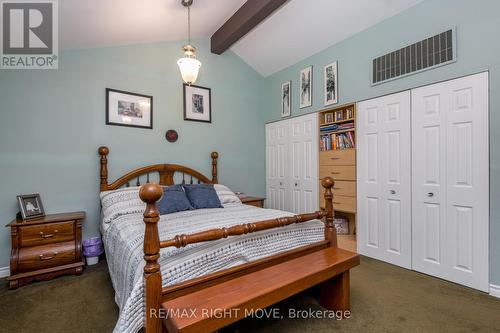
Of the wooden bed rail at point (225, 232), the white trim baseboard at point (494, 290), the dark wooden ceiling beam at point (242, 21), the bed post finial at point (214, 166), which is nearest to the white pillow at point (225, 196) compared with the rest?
the bed post finial at point (214, 166)

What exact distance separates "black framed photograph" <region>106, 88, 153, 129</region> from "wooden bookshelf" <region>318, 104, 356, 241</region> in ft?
7.84

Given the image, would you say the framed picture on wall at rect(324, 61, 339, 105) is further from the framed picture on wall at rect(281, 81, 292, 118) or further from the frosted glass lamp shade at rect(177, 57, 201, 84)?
the frosted glass lamp shade at rect(177, 57, 201, 84)

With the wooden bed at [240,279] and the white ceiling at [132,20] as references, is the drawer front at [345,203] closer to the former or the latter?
the wooden bed at [240,279]

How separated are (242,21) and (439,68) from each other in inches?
86.4

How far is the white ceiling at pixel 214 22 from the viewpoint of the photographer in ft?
7.77

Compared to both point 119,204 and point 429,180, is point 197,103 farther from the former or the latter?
point 429,180

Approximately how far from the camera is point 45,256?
7.83 ft

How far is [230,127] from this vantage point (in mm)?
4090

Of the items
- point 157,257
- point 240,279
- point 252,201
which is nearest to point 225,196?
point 252,201

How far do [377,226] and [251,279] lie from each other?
2.09m

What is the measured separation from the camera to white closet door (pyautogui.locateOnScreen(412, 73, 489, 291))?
2207 millimetres

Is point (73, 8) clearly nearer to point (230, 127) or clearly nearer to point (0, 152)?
point (0, 152)

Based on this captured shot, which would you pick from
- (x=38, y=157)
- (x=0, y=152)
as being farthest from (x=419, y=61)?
(x=0, y=152)

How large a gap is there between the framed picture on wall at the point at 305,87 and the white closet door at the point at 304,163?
216 millimetres
